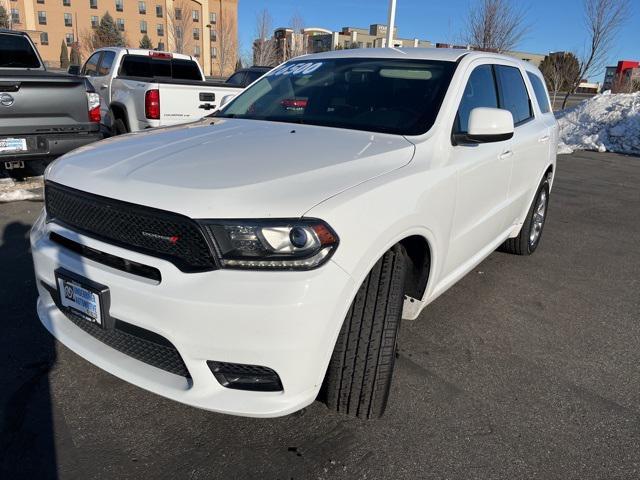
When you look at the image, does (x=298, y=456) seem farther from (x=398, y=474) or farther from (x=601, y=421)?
(x=601, y=421)

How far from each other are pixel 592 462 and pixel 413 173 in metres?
1.52

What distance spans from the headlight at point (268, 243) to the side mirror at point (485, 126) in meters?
1.36

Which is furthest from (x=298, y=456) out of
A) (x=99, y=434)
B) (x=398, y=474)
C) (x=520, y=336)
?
(x=520, y=336)

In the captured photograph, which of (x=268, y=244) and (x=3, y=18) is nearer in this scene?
(x=268, y=244)

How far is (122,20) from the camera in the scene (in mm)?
75375

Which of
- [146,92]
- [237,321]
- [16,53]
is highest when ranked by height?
[16,53]

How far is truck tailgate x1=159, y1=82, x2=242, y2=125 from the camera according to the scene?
23.4 ft

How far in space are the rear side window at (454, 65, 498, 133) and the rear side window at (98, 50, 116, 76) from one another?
790cm

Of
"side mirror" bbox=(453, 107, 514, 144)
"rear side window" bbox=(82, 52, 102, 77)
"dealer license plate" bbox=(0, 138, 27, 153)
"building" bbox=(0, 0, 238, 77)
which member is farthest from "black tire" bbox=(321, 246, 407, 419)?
"building" bbox=(0, 0, 238, 77)

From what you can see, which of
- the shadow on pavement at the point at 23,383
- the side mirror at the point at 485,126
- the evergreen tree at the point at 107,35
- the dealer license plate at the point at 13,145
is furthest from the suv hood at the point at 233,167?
the evergreen tree at the point at 107,35

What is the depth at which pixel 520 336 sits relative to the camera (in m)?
3.47

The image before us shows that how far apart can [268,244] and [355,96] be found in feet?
5.84

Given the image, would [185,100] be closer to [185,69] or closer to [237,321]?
[185,69]

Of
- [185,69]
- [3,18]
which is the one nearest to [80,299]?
[185,69]
